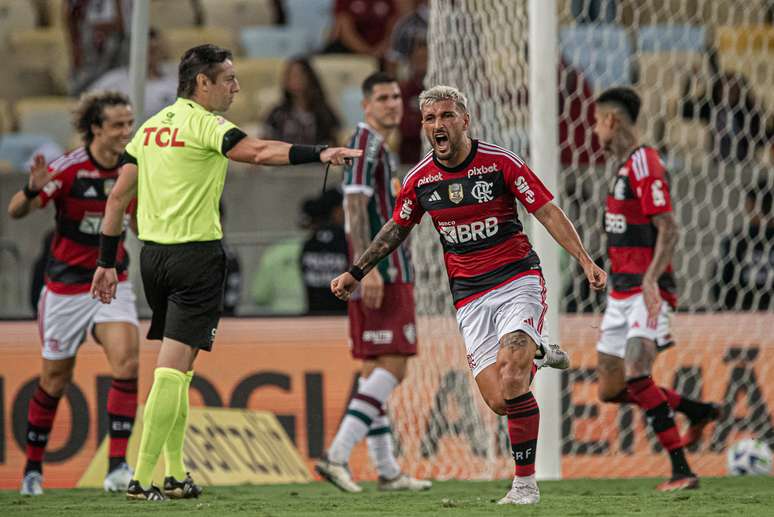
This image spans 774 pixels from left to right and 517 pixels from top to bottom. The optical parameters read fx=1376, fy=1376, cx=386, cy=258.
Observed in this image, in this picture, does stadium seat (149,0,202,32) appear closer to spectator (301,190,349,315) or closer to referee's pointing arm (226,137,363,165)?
spectator (301,190,349,315)

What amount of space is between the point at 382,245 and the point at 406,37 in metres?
8.61

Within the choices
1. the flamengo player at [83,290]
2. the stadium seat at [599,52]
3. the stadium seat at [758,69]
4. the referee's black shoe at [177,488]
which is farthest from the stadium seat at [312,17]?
the referee's black shoe at [177,488]

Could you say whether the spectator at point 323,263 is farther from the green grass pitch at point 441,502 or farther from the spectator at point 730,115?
the spectator at point 730,115

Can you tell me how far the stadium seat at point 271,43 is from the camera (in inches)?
624

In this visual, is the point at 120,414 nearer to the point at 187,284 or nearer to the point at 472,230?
the point at 187,284

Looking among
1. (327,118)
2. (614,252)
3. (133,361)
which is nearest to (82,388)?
(133,361)

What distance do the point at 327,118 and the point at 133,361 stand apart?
580cm

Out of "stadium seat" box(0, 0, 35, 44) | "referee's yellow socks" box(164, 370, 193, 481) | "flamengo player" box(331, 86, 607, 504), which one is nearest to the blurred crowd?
"stadium seat" box(0, 0, 35, 44)

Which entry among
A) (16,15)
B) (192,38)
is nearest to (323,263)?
(192,38)

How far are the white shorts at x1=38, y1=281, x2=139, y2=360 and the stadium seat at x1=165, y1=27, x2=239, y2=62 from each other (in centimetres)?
731

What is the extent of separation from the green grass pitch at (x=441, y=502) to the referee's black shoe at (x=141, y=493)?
4 cm

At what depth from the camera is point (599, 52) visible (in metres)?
13.4

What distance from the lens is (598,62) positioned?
13367 millimetres

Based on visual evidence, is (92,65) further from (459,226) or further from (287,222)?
(459,226)
